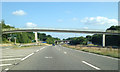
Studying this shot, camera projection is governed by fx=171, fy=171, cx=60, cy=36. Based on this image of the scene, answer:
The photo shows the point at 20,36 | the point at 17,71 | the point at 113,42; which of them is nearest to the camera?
the point at 17,71

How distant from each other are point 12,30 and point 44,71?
63.2m

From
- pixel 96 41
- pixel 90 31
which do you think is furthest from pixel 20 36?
pixel 90 31

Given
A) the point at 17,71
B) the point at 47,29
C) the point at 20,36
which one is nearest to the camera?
the point at 17,71

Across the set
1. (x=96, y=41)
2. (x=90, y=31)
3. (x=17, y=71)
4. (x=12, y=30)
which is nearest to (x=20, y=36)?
(x=12, y=30)

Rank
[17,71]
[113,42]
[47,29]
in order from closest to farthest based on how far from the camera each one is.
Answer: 1. [17,71]
2. [47,29]
3. [113,42]

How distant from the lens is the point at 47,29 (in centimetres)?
6694

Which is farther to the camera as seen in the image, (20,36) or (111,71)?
(20,36)

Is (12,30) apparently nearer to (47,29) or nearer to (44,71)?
(47,29)

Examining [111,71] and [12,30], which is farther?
[12,30]

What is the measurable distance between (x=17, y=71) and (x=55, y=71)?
1903 mm

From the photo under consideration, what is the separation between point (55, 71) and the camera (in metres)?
8.62

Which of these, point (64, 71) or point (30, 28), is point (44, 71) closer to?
point (64, 71)

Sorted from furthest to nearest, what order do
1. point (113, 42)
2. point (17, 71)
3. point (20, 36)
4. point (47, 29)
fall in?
point (20, 36) < point (113, 42) < point (47, 29) < point (17, 71)

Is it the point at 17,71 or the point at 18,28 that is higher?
the point at 18,28
